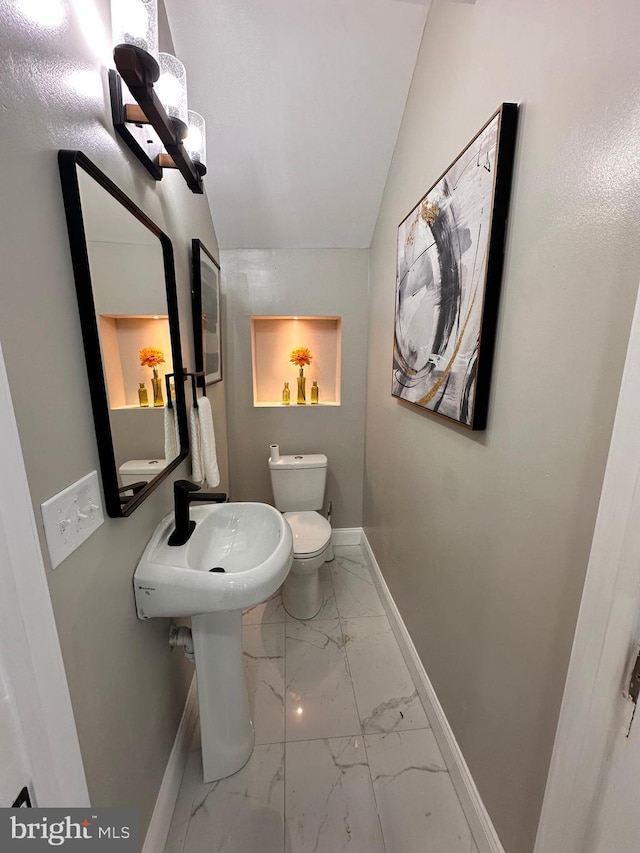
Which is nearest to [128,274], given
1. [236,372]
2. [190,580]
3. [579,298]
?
[190,580]

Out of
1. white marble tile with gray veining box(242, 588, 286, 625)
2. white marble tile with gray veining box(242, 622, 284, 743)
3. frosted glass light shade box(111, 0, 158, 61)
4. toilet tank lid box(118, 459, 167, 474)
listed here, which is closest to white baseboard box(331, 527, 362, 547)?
white marble tile with gray veining box(242, 588, 286, 625)

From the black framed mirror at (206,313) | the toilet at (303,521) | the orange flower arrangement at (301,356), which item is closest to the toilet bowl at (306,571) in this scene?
the toilet at (303,521)

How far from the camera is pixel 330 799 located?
1119 mm

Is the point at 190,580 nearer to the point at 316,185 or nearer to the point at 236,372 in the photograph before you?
the point at 236,372

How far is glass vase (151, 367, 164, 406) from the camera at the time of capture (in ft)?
3.50

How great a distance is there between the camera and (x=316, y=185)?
1.78 meters

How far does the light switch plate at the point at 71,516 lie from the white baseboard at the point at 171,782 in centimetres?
96

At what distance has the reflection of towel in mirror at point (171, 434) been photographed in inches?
45.5

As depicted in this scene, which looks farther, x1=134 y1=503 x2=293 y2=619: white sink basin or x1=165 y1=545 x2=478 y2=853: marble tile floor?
x1=165 y1=545 x2=478 y2=853: marble tile floor

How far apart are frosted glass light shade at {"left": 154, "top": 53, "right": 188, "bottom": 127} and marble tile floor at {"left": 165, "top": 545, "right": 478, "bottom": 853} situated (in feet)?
6.98

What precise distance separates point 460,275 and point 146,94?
2.93ft

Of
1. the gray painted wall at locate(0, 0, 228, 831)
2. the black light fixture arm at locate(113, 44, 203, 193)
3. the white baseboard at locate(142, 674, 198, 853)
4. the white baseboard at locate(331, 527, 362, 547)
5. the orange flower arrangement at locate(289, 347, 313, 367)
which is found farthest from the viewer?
the white baseboard at locate(331, 527, 362, 547)

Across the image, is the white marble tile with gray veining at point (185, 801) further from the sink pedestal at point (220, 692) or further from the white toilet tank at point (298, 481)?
the white toilet tank at point (298, 481)

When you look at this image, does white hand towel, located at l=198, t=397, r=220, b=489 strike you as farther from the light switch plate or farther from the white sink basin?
the light switch plate
